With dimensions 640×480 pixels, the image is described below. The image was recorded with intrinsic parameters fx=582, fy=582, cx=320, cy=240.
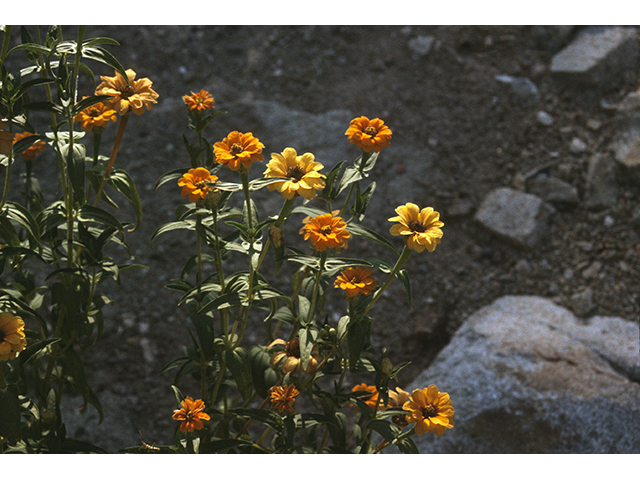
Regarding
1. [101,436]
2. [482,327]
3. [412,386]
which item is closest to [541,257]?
[482,327]

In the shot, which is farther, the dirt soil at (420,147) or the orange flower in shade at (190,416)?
the dirt soil at (420,147)

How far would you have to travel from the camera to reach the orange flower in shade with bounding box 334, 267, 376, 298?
1193 millimetres

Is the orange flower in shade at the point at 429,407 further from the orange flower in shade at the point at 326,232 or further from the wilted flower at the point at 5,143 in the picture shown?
the wilted flower at the point at 5,143

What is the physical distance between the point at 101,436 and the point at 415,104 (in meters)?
2.23

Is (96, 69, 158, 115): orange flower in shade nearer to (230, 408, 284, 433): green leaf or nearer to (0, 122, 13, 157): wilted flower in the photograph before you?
(0, 122, 13, 157): wilted flower

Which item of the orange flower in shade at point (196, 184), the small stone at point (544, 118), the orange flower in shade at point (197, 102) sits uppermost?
the orange flower in shade at point (197, 102)

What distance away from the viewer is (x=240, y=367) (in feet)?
4.53

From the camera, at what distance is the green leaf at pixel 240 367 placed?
138 centimetres

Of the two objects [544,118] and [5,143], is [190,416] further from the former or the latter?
[544,118]

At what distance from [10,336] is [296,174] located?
63 centimetres

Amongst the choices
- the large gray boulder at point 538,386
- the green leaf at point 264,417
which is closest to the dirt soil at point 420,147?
the large gray boulder at point 538,386

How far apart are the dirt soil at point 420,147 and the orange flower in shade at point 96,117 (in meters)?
1.29

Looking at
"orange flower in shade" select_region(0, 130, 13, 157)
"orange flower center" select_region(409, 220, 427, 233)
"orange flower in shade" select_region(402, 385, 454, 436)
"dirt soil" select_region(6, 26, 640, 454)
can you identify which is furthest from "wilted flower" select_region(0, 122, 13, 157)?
"dirt soil" select_region(6, 26, 640, 454)

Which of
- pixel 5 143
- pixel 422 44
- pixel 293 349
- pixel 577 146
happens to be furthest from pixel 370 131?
pixel 422 44
